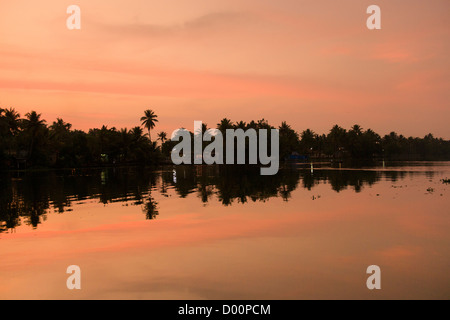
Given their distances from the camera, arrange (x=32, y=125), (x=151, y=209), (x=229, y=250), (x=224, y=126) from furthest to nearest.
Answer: (x=224, y=126) < (x=32, y=125) < (x=151, y=209) < (x=229, y=250)

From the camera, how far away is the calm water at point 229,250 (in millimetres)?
10430

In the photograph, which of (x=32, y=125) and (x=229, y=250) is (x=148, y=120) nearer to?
(x=32, y=125)

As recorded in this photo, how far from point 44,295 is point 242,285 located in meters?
5.12

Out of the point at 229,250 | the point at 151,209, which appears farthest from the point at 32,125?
the point at 229,250

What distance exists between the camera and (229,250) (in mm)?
14398

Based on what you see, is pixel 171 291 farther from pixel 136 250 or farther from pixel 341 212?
pixel 341 212

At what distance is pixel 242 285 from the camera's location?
34.8 feet

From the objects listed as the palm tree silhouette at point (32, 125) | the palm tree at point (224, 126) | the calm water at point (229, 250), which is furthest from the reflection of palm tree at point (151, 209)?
the palm tree at point (224, 126)

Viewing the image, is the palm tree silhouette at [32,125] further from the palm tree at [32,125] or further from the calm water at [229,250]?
the calm water at [229,250]

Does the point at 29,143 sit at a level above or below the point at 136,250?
above

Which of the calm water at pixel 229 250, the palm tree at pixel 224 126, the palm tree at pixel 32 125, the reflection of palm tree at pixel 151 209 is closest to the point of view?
the calm water at pixel 229 250

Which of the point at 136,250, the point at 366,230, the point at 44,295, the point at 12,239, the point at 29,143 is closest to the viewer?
the point at 44,295
